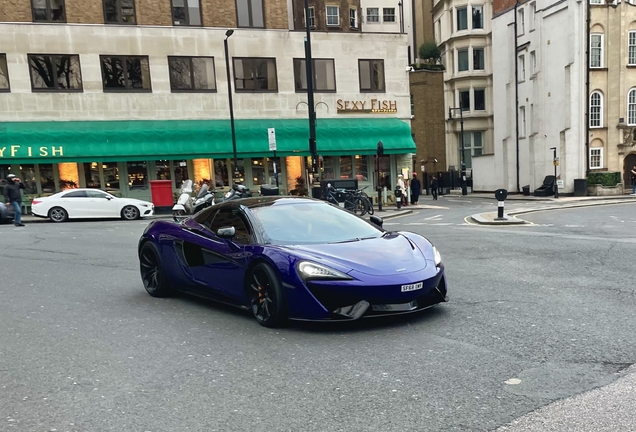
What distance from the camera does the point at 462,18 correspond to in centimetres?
4728

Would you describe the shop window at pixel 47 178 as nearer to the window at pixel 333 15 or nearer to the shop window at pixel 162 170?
the shop window at pixel 162 170

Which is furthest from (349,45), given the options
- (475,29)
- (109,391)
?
(109,391)

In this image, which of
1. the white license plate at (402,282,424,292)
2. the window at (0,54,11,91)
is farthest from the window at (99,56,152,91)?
the white license plate at (402,282,424,292)

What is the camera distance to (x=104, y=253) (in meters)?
10.9

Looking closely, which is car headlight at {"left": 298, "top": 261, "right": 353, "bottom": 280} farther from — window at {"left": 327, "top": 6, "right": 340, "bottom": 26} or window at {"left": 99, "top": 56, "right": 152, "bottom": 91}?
window at {"left": 327, "top": 6, "right": 340, "bottom": 26}

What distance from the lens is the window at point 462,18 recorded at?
154 feet

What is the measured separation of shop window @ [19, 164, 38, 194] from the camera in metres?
24.1

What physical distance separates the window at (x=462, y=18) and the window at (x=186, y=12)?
29712 mm

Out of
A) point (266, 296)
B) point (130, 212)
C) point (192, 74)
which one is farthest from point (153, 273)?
point (192, 74)

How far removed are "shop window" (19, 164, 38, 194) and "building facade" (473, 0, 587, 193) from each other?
30.6 m

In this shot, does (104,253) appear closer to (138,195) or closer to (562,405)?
(562,405)

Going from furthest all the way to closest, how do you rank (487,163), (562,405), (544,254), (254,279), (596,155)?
(487,163) → (596,155) → (544,254) → (254,279) → (562,405)

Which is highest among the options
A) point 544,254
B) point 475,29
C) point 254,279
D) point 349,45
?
point 475,29

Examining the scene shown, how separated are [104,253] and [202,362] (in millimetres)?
7515
